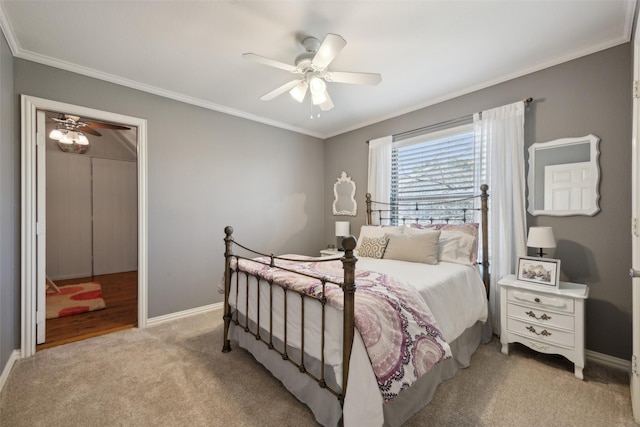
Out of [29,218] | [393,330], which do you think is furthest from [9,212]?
[393,330]

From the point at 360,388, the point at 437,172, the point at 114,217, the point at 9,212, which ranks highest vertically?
the point at 437,172

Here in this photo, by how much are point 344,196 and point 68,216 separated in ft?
16.3

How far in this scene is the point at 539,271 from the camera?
89.8 inches

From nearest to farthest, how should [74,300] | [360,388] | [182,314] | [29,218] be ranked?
[360,388] → [29,218] → [182,314] → [74,300]

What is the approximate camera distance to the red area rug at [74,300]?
3.34 m

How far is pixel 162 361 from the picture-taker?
227cm

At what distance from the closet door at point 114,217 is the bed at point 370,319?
420cm

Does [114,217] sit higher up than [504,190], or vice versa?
[504,190]

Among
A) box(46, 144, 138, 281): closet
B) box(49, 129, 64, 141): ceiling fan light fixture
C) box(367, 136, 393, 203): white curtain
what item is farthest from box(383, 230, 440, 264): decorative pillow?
box(46, 144, 138, 281): closet

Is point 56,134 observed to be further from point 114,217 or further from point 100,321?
point 100,321

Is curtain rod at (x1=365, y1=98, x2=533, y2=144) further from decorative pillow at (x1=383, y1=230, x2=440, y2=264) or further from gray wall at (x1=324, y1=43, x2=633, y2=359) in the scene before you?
decorative pillow at (x1=383, y1=230, x2=440, y2=264)

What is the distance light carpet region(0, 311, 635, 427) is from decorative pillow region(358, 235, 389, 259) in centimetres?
123

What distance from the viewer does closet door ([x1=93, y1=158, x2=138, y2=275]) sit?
5.25m

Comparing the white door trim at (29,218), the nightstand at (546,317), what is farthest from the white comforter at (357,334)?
the white door trim at (29,218)
